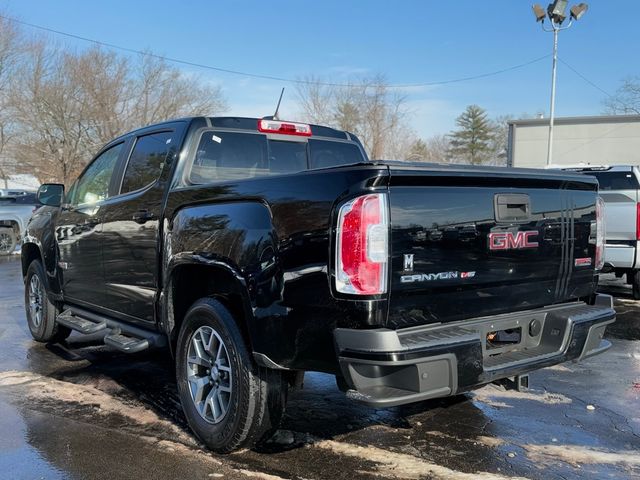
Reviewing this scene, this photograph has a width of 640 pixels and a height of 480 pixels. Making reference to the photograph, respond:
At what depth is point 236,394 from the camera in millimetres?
3338

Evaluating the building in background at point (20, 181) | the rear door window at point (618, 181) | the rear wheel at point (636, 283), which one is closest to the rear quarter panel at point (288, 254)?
the rear door window at point (618, 181)

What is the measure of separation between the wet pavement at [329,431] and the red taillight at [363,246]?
4.06 feet

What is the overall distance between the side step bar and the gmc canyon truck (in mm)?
22

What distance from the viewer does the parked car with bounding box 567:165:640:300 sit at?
26.7ft

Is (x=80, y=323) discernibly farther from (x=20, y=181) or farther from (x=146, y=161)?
(x=20, y=181)

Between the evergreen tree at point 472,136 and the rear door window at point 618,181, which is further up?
the evergreen tree at point 472,136

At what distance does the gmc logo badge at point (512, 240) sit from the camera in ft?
10.3

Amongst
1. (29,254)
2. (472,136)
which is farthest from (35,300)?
(472,136)

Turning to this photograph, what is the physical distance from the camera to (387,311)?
2727 mm

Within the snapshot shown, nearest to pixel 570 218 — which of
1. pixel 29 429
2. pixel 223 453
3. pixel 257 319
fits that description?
pixel 257 319

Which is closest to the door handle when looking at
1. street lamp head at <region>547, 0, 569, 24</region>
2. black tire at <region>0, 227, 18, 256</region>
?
black tire at <region>0, 227, 18, 256</region>

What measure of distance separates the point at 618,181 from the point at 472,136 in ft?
196

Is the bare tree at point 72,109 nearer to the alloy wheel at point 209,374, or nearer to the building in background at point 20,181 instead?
the building in background at point 20,181

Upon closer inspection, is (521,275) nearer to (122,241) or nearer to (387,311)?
(387,311)
